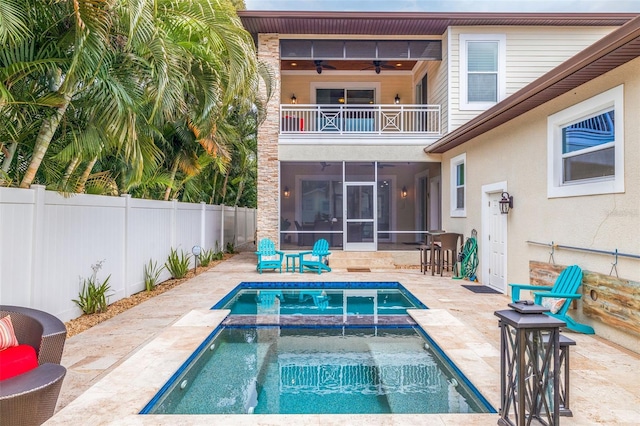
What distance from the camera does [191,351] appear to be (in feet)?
15.7

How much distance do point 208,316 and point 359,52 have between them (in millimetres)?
9896

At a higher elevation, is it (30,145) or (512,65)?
(512,65)

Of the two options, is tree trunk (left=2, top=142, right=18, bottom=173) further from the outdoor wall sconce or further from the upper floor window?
the upper floor window

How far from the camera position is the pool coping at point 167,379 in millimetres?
3287

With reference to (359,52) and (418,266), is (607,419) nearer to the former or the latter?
(418,266)

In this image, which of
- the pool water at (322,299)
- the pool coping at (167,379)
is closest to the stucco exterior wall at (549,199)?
the pool coping at (167,379)

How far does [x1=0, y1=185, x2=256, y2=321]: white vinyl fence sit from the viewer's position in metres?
4.71

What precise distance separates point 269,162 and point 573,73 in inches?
344

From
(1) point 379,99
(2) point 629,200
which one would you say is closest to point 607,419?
(2) point 629,200

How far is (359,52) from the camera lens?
12.9 meters

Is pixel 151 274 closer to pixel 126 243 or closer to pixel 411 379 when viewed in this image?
pixel 126 243

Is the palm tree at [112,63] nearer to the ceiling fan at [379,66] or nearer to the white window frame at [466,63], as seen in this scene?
the white window frame at [466,63]

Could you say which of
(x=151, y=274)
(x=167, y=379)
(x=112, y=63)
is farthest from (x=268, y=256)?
(x=167, y=379)

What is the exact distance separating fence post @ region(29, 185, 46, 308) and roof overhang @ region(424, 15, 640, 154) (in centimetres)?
693
